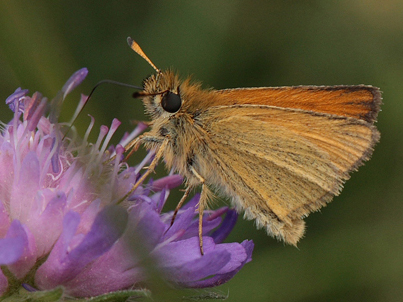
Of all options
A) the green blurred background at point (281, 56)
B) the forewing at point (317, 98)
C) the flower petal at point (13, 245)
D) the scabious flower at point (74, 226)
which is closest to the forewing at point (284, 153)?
the forewing at point (317, 98)

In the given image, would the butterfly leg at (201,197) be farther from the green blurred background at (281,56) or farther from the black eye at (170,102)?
the green blurred background at (281,56)

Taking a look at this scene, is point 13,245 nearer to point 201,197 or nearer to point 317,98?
point 201,197

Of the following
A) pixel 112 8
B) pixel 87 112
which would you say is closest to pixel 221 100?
pixel 87 112

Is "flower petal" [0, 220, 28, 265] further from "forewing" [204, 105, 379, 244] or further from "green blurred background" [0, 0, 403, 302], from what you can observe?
"green blurred background" [0, 0, 403, 302]

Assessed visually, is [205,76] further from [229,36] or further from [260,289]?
[260,289]

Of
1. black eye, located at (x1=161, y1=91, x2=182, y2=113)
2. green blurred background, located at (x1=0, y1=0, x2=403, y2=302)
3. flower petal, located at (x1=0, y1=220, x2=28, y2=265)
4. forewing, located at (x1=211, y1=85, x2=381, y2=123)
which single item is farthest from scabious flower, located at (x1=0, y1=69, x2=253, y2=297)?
green blurred background, located at (x1=0, y1=0, x2=403, y2=302)
